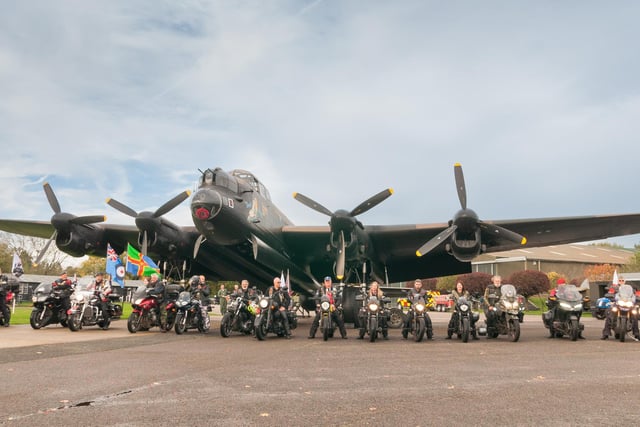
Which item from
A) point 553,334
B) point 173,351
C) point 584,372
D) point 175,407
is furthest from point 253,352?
point 553,334

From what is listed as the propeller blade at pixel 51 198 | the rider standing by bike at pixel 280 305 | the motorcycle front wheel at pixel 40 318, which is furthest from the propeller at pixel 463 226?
the propeller blade at pixel 51 198

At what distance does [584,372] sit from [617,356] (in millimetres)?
2930

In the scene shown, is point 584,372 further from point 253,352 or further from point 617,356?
point 253,352

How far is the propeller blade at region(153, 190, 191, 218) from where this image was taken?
1871cm

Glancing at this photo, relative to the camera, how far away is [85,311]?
14820 millimetres

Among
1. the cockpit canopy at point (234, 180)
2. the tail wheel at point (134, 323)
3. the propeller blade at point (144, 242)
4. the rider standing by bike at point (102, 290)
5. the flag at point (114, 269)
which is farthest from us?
the flag at point (114, 269)

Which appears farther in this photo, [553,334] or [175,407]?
[553,334]

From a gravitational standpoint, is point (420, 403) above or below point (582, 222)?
below

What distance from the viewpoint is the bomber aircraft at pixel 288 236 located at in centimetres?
1661

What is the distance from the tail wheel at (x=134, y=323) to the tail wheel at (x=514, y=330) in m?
10.5

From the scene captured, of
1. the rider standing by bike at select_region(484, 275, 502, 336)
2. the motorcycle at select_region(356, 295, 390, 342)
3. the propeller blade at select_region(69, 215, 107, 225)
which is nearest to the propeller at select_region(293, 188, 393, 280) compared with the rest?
the motorcycle at select_region(356, 295, 390, 342)

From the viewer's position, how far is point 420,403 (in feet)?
16.6

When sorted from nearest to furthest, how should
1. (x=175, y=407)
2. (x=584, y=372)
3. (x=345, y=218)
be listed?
(x=175, y=407) < (x=584, y=372) < (x=345, y=218)

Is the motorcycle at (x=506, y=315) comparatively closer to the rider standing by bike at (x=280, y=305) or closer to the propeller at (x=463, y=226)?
the propeller at (x=463, y=226)
